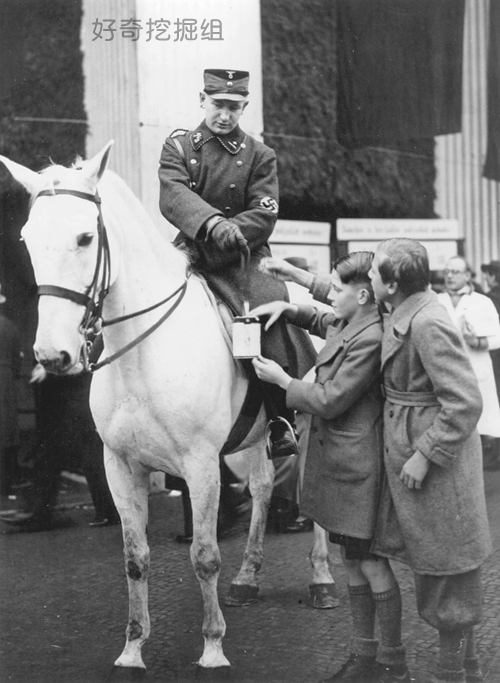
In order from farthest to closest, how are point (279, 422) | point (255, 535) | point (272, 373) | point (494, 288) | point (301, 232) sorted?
1. point (494, 288)
2. point (301, 232)
3. point (255, 535)
4. point (279, 422)
5. point (272, 373)

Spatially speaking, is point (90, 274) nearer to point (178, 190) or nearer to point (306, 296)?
point (178, 190)

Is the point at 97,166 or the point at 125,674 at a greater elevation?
the point at 97,166

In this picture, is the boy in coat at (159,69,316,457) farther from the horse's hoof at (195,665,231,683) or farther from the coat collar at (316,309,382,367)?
the horse's hoof at (195,665,231,683)

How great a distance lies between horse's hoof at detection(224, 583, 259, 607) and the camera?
4.93 m

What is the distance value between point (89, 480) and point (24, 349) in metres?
1.45

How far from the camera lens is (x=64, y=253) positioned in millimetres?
3236

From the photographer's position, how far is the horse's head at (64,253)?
3.18m

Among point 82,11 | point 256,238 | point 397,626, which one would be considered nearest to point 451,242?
point 82,11

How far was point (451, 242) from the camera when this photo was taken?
1011 centimetres

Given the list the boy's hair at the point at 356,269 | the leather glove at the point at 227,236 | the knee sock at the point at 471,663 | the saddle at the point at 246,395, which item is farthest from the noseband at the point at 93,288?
the knee sock at the point at 471,663

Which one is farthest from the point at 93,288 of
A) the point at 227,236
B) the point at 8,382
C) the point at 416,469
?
the point at 8,382

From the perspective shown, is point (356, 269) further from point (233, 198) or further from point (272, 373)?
point (233, 198)

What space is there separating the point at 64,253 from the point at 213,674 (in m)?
2.05

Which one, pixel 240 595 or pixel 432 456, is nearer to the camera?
pixel 432 456
